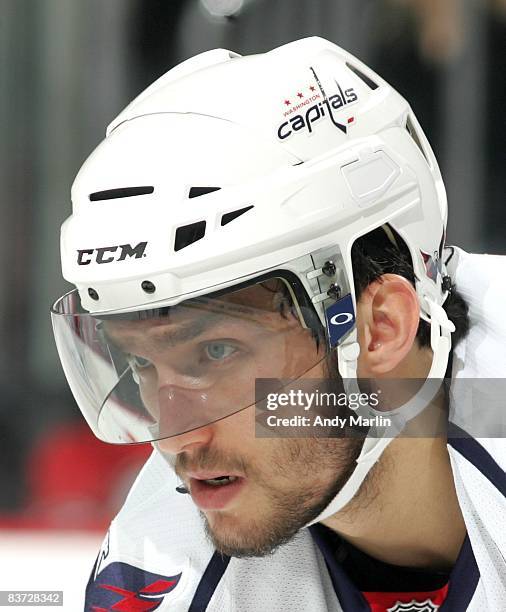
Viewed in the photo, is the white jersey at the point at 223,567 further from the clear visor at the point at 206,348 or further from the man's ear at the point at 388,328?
the clear visor at the point at 206,348

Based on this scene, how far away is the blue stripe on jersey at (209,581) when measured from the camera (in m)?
1.25

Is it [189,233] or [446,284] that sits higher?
[189,233]

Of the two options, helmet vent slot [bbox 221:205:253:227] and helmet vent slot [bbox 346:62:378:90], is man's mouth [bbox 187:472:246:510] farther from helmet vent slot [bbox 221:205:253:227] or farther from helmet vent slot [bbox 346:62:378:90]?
helmet vent slot [bbox 346:62:378:90]

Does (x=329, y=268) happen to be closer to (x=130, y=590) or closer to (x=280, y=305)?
(x=280, y=305)

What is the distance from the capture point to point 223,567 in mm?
1248

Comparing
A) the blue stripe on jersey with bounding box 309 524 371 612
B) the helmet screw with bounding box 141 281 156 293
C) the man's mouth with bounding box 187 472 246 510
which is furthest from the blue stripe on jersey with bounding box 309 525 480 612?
the helmet screw with bounding box 141 281 156 293

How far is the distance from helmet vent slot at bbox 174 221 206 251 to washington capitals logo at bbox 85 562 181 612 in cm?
52

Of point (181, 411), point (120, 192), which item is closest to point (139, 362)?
point (181, 411)

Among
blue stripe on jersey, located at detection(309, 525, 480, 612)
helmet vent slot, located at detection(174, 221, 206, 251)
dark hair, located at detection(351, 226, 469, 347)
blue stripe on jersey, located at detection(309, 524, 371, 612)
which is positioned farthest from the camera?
blue stripe on jersey, located at detection(309, 524, 371, 612)

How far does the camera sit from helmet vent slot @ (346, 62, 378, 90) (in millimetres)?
1138

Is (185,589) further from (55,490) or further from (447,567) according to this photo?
(55,490)

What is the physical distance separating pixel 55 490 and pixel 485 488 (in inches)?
52.8

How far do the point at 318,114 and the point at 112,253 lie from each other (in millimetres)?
280

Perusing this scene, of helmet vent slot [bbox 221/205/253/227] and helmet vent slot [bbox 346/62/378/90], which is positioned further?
helmet vent slot [bbox 346/62/378/90]
